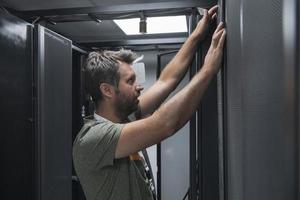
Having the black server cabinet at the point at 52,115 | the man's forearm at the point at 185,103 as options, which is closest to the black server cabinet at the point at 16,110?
the black server cabinet at the point at 52,115

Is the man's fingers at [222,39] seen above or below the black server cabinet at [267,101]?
above

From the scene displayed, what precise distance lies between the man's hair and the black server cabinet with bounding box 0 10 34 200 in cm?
69

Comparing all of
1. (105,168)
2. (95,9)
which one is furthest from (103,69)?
(95,9)

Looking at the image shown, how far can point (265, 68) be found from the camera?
589 mm

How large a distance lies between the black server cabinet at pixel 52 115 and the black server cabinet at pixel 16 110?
0.17 ft

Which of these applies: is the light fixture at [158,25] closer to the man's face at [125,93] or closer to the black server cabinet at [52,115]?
the black server cabinet at [52,115]

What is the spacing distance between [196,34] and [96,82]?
50 cm

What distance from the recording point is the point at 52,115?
2.20 metres

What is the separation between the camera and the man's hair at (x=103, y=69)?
1444mm

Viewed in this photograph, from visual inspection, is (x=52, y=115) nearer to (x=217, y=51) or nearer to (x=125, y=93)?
(x=125, y=93)

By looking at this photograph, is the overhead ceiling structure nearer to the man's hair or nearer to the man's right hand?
the man's hair

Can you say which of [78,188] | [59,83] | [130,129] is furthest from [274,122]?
[78,188]

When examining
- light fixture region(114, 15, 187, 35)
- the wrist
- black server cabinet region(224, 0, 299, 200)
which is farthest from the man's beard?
light fixture region(114, 15, 187, 35)

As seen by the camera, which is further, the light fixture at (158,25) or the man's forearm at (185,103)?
the light fixture at (158,25)
